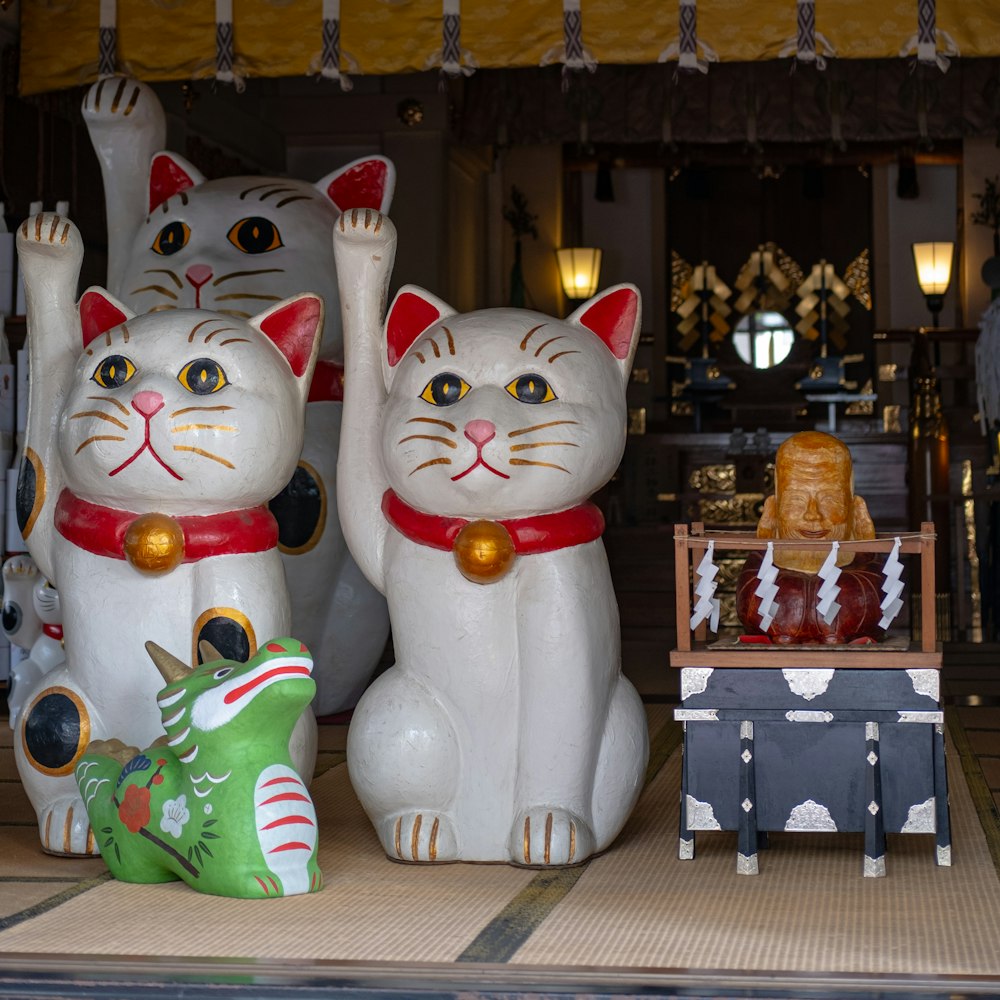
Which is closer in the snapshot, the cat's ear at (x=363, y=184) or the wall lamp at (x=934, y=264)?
the cat's ear at (x=363, y=184)

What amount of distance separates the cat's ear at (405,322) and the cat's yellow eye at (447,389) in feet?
0.85

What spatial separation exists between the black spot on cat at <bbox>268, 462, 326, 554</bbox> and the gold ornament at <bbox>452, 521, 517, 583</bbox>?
1350 mm

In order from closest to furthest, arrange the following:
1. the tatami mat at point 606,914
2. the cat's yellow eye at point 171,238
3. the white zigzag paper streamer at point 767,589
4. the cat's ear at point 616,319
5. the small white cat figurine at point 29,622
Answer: the tatami mat at point 606,914
the white zigzag paper streamer at point 767,589
the cat's ear at point 616,319
the small white cat figurine at point 29,622
the cat's yellow eye at point 171,238

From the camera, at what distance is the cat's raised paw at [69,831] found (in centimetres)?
292

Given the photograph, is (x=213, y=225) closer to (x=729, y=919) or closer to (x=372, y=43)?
(x=372, y=43)

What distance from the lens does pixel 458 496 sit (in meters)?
2.93

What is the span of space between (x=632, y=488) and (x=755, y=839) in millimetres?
6539

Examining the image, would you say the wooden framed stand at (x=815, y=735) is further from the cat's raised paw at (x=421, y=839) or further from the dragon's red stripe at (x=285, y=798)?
the dragon's red stripe at (x=285, y=798)

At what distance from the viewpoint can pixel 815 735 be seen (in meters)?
2.86

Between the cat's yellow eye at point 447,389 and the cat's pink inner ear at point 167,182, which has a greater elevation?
the cat's pink inner ear at point 167,182

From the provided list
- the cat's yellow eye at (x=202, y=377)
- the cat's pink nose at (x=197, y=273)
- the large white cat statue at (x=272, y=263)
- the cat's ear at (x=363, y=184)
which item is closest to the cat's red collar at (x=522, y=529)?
the cat's yellow eye at (x=202, y=377)

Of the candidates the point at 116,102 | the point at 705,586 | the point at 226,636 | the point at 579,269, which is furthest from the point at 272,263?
the point at 579,269

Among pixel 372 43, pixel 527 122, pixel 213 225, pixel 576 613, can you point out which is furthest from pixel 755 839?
pixel 527 122

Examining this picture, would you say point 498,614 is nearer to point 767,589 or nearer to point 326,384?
point 767,589
